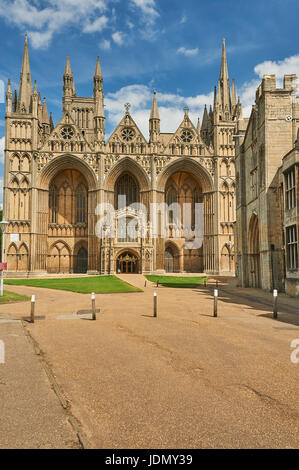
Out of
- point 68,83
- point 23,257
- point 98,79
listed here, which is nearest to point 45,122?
point 98,79

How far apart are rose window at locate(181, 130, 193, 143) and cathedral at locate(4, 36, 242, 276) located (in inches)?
5.9

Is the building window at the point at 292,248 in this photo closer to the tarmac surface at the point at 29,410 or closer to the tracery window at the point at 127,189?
the tarmac surface at the point at 29,410

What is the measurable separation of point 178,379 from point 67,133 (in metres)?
49.9

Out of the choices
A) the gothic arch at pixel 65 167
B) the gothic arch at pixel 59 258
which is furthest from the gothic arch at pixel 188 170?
the gothic arch at pixel 59 258

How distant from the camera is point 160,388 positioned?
5.77 meters

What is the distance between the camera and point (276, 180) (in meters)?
24.3

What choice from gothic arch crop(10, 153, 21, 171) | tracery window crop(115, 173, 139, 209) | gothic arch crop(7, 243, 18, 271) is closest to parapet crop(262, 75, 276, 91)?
tracery window crop(115, 173, 139, 209)

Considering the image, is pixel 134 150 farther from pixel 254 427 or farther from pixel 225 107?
pixel 254 427

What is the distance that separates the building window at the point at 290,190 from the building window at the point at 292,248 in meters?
1.42

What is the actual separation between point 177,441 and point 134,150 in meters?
49.9

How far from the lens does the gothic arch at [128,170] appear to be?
50.8 meters

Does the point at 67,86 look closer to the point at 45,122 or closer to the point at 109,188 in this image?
the point at 45,122
